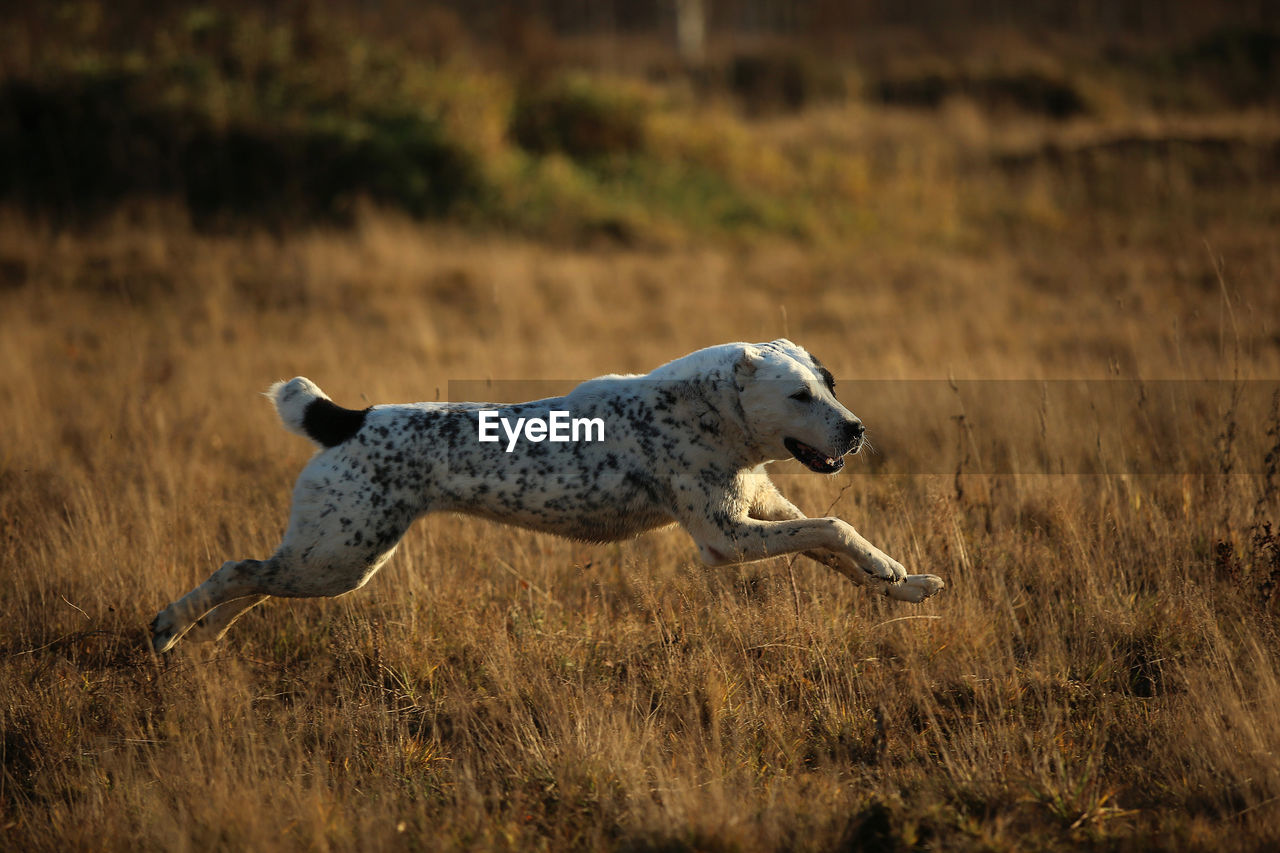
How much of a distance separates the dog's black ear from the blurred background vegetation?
12975 mm

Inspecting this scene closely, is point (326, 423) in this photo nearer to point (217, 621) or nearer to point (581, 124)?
point (217, 621)

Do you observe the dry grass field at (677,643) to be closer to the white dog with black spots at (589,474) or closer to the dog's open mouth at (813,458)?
the white dog with black spots at (589,474)

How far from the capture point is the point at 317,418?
494 centimetres

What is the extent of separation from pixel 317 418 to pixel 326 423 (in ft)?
0.18

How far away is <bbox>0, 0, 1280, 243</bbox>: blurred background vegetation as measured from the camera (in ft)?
56.1

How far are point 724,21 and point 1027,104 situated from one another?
93.9 feet

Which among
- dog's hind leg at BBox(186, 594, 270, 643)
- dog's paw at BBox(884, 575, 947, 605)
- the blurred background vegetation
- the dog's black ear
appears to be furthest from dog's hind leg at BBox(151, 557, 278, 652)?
the blurred background vegetation

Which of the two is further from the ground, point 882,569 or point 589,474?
point 589,474

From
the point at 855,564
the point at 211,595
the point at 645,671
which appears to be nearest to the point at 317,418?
the point at 211,595

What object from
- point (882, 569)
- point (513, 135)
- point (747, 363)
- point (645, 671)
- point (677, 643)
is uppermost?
point (513, 135)

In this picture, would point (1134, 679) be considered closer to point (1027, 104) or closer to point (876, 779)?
point (876, 779)

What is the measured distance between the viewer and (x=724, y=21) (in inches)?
2094

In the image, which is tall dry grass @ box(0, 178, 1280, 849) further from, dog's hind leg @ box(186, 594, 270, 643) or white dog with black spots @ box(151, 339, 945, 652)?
white dog with black spots @ box(151, 339, 945, 652)

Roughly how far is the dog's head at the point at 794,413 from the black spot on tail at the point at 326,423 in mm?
1948
